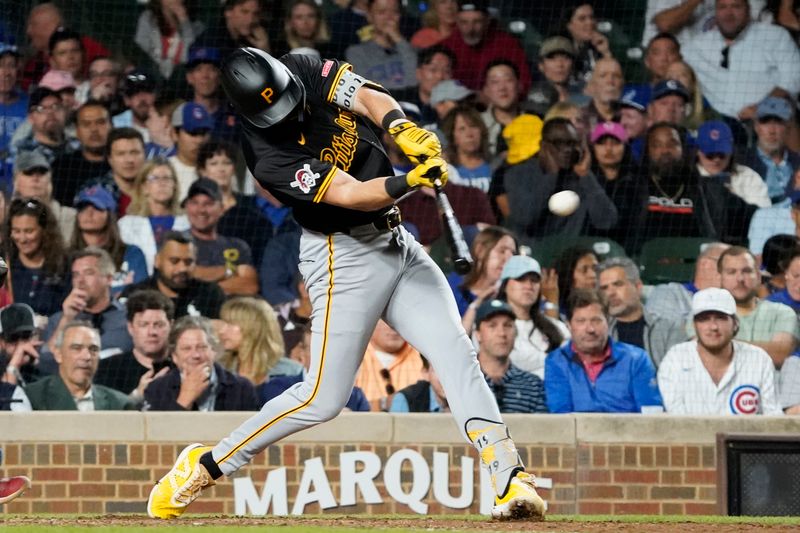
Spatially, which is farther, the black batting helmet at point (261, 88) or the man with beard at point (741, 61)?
the man with beard at point (741, 61)

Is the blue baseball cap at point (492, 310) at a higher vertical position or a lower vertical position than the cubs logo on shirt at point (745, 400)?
higher

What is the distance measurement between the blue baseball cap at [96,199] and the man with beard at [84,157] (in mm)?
96

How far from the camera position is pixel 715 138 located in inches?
348

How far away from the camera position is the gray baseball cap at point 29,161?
860 cm

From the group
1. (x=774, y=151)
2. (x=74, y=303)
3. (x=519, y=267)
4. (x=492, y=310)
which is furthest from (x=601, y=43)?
(x=74, y=303)

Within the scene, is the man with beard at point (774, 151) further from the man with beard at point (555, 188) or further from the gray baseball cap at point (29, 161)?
the gray baseball cap at point (29, 161)

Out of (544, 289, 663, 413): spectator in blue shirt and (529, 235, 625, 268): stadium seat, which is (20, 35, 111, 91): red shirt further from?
(544, 289, 663, 413): spectator in blue shirt

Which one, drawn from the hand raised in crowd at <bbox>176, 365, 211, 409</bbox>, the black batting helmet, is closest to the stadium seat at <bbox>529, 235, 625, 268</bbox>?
the hand raised in crowd at <bbox>176, 365, 211, 409</bbox>

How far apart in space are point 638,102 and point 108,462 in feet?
13.7

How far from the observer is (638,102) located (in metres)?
9.06

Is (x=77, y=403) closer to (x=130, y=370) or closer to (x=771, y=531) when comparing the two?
(x=130, y=370)

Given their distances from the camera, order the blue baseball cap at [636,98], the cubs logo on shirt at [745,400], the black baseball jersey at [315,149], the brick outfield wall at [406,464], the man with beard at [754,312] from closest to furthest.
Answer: the black baseball jersey at [315,149], the brick outfield wall at [406,464], the cubs logo on shirt at [745,400], the man with beard at [754,312], the blue baseball cap at [636,98]

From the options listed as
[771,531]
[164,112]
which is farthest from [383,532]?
[164,112]

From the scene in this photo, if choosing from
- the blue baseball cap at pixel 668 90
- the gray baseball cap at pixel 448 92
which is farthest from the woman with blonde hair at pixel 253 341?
the blue baseball cap at pixel 668 90
